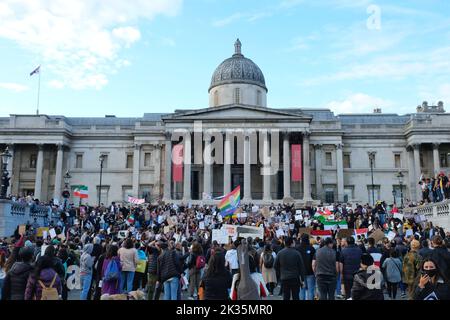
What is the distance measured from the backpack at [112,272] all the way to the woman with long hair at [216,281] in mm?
3357

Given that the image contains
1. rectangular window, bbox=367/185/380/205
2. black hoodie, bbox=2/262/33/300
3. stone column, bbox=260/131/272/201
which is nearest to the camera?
black hoodie, bbox=2/262/33/300

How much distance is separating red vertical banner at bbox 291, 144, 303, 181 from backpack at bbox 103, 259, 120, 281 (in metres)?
39.7

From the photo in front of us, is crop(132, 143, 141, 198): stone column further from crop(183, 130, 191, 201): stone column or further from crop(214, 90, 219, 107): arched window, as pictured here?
crop(214, 90, 219, 107): arched window

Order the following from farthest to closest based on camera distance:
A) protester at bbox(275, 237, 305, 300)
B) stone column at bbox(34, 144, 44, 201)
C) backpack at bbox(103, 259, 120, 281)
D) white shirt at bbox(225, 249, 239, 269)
Answer: 1. stone column at bbox(34, 144, 44, 201)
2. white shirt at bbox(225, 249, 239, 269)
3. protester at bbox(275, 237, 305, 300)
4. backpack at bbox(103, 259, 120, 281)

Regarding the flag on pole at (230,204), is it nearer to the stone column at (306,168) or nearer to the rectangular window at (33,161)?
the stone column at (306,168)

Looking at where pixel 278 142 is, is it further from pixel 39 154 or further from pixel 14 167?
pixel 14 167

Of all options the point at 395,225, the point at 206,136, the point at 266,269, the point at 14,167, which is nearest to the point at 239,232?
the point at 266,269

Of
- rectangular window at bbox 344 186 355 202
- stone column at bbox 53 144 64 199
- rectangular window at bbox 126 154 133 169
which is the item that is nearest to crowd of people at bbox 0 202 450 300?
stone column at bbox 53 144 64 199

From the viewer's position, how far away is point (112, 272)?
10688 mm

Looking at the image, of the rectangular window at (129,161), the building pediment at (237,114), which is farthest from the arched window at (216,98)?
the rectangular window at (129,161)

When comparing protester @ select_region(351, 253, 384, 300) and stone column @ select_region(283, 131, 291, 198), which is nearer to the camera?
protester @ select_region(351, 253, 384, 300)

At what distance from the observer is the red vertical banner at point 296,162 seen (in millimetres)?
49500

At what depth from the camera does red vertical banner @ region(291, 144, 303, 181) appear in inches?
1949
